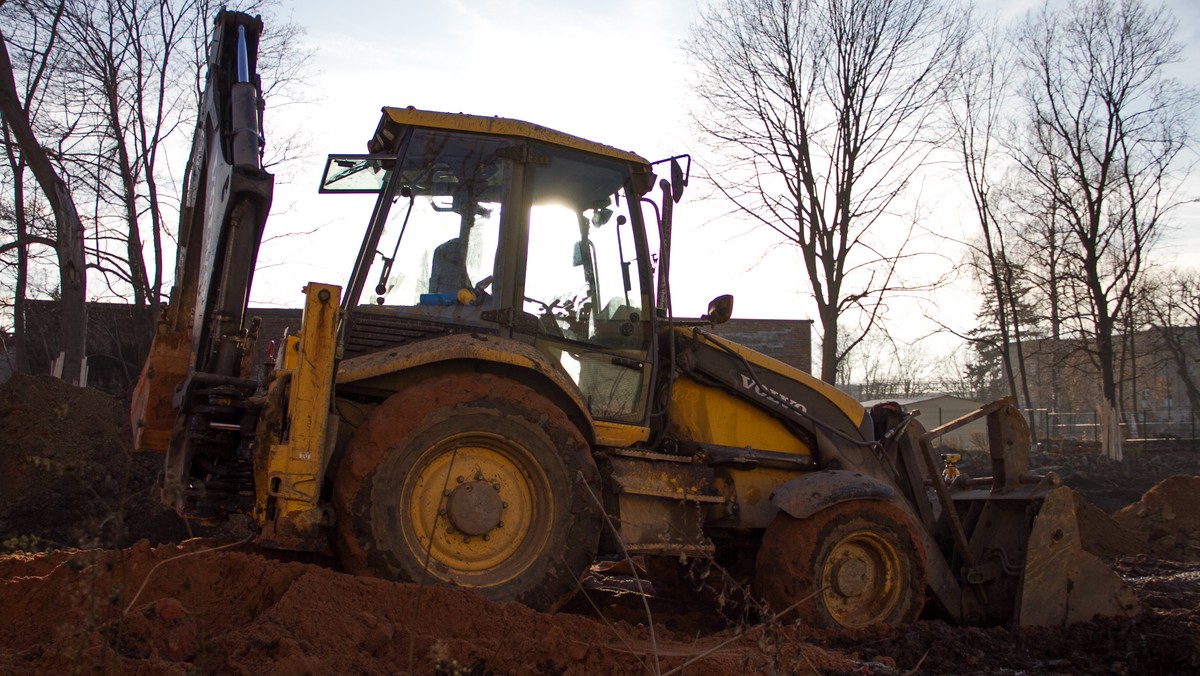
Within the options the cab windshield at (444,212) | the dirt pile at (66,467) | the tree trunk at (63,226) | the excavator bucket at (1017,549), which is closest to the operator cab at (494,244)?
the cab windshield at (444,212)

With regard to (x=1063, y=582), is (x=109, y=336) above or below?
above

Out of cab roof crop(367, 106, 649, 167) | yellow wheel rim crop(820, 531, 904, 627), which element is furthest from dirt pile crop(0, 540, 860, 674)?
cab roof crop(367, 106, 649, 167)

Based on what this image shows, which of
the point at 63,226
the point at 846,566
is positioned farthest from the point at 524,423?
the point at 63,226

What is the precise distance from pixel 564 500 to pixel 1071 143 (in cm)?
2549

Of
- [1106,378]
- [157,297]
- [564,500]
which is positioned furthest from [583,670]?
[1106,378]

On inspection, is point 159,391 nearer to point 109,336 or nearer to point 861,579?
point 861,579

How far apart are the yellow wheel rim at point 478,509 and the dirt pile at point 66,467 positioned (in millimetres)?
5074

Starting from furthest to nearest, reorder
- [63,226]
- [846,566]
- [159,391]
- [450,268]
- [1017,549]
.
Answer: [63,226]
[1017,549]
[846,566]
[450,268]
[159,391]

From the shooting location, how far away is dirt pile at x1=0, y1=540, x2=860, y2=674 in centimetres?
343

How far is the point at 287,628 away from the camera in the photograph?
377 centimetres

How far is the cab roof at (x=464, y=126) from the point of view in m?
5.61

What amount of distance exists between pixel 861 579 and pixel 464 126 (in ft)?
12.3

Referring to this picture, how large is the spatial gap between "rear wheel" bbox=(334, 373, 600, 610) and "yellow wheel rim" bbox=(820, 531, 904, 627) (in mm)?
A: 1825

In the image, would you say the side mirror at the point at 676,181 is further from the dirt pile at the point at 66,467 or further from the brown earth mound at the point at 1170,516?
the brown earth mound at the point at 1170,516
